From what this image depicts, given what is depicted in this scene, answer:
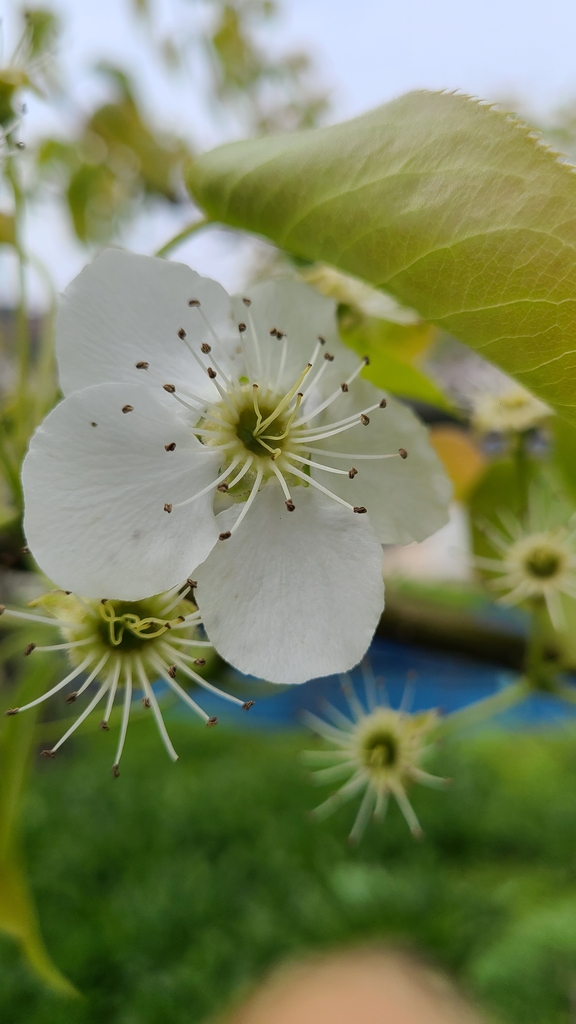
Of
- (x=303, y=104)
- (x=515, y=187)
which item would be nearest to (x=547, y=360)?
(x=515, y=187)

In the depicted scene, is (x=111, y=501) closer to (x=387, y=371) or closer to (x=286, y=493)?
(x=286, y=493)

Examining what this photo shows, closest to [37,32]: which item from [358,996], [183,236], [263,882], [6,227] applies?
[6,227]

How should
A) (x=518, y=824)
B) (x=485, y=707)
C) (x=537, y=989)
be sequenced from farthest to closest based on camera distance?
(x=518, y=824)
(x=537, y=989)
(x=485, y=707)

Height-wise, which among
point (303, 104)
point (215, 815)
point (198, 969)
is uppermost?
point (303, 104)

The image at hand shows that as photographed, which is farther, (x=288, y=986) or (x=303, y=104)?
(x=288, y=986)

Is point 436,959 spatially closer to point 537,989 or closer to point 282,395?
point 537,989

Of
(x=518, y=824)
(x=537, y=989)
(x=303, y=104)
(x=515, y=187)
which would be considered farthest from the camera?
(x=518, y=824)

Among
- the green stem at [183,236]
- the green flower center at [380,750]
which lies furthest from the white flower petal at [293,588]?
the green flower center at [380,750]
